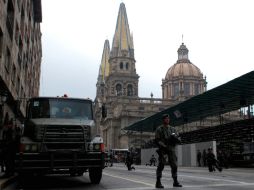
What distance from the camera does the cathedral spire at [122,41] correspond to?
101562 mm

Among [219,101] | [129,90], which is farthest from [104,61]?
[219,101]

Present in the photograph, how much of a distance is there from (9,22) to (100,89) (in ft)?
359

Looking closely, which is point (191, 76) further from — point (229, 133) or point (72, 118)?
point (72, 118)

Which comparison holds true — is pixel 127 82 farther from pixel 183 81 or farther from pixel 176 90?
pixel 183 81

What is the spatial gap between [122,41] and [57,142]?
9181 cm

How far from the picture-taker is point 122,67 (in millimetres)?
101375

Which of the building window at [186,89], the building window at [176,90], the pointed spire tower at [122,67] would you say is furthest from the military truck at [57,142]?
the building window at [186,89]

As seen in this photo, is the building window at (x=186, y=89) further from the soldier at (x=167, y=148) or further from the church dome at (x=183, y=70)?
the soldier at (x=167, y=148)

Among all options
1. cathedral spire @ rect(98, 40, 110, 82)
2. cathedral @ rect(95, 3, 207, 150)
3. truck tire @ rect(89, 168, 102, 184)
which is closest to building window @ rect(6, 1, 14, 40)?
→ truck tire @ rect(89, 168, 102, 184)

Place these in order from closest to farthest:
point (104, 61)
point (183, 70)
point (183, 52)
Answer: point (183, 70), point (183, 52), point (104, 61)

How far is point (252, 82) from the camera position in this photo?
27.3m

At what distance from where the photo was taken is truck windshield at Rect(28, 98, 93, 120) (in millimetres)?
12023

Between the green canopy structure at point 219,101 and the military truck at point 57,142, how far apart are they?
15.8 m

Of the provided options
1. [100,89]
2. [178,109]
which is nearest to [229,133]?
[178,109]
